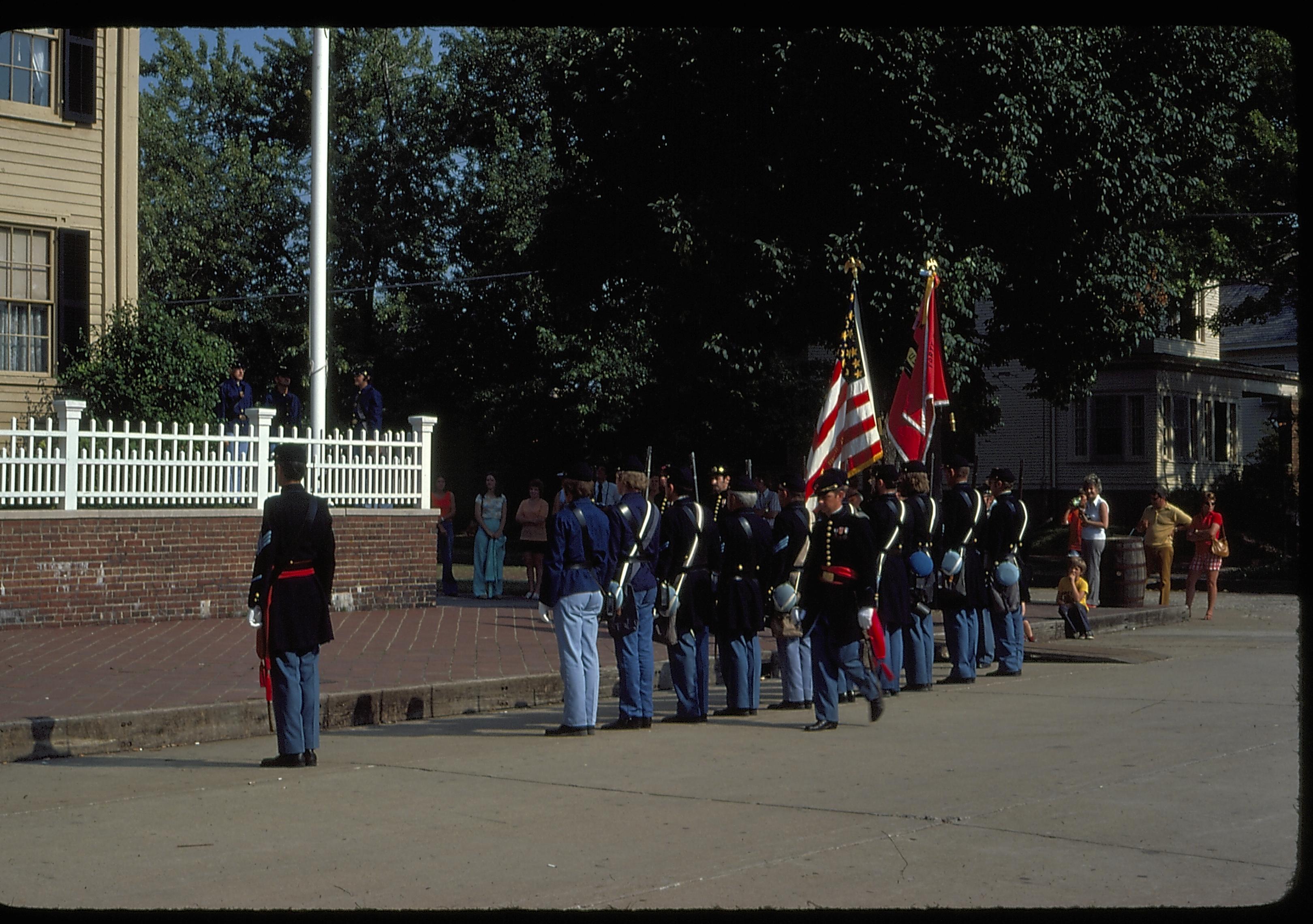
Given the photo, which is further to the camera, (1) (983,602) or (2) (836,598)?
(1) (983,602)

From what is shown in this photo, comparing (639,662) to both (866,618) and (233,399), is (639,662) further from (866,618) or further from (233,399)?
(233,399)

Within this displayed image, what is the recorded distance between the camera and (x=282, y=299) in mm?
43000

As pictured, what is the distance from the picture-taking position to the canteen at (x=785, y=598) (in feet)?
37.0

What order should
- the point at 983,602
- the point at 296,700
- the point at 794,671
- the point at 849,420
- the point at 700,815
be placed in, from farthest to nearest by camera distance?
the point at 849,420
the point at 983,602
the point at 794,671
the point at 296,700
the point at 700,815

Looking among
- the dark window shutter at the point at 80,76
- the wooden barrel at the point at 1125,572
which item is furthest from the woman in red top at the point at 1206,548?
the dark window shutter at the point at 80,76

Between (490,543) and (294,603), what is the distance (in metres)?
13.5

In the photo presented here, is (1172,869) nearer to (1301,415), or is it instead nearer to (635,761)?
(1301,415)

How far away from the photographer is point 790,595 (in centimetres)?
1126

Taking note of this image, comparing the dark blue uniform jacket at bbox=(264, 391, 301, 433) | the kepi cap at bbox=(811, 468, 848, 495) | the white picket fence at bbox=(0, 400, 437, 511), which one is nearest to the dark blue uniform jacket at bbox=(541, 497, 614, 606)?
the kepi cap at bbox=(811, 468, 848, 495)

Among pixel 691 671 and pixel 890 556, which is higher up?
pixel 890 556

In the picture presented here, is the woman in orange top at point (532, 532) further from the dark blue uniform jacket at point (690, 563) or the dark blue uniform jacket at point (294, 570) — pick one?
the dark blue uniform jacket at point (294, 570)

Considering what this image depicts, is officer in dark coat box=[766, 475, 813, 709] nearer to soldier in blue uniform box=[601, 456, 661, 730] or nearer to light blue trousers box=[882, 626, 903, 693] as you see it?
light blue trousers box=[882, 626, 903, 693]

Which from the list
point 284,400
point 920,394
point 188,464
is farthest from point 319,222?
point 920,394

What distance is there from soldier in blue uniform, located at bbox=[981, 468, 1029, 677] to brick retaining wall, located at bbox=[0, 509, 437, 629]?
8250 mm
